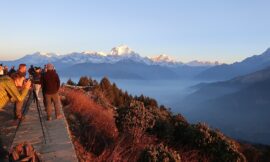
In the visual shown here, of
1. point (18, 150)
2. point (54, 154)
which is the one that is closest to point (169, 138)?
point (54, 154)

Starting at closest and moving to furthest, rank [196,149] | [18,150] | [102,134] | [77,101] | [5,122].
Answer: [18,150] < [5,122] < [102,134] < [196,149] < [77,101]

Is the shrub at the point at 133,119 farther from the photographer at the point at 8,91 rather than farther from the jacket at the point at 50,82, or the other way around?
the photographer at the point at 8,91

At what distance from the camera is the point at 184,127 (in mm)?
20781

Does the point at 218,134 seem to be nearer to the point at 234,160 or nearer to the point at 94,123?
the point at 234,160

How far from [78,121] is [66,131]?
15.9 feet

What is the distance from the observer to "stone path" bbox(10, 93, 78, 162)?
29.9 ft

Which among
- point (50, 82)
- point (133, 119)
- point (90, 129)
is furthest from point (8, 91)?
point (133, 119)

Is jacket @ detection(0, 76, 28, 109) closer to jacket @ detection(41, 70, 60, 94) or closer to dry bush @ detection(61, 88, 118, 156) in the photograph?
dry bush @ detection(61, 88, 118, 156)

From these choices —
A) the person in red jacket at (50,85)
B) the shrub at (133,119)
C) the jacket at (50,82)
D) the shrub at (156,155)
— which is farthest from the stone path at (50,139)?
the shrub at (133,119)

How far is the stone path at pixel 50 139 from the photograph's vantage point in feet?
29.9

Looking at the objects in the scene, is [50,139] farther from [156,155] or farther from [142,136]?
[142,136]

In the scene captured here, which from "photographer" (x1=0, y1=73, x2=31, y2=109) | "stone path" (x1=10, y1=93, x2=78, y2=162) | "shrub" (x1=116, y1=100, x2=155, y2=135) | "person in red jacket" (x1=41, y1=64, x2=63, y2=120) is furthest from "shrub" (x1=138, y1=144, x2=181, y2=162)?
"shrub" (x1=116, y1=100, x2=155, y2=135)

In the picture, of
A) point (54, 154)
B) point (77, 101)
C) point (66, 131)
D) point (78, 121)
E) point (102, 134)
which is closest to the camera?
point (54, 154)

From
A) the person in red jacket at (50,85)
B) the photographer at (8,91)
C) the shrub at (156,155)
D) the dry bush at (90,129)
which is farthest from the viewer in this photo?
the dry bush at (90,129)
